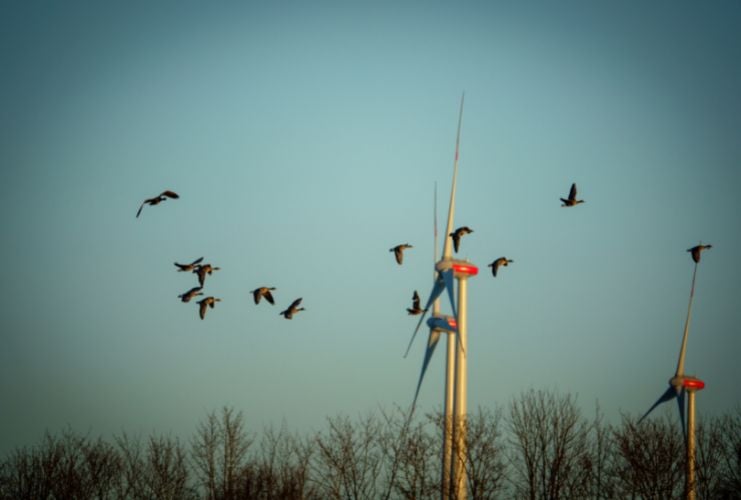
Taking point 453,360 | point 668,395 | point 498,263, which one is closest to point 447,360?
point 453,360

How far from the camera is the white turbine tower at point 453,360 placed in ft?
112

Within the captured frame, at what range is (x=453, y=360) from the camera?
38.0 meters

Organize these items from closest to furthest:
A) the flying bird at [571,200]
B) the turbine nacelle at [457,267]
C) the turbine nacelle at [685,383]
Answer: the flying bird at [571,200] → the turbine nacelle at [457,267] → the turbine nacelle at [685,383]

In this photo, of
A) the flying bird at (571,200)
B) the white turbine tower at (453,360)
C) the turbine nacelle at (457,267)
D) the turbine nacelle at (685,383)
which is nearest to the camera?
the flying bird at (571,200)

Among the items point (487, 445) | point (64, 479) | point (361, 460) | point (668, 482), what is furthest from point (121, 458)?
point (668, 482)

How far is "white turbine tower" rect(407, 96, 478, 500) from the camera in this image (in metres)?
34.3

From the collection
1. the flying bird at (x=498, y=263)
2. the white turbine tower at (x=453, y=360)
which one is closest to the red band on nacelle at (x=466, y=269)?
the white turbine tower at (x=453, y=360)

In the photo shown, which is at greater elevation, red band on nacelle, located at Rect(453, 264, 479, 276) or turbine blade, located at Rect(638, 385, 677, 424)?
red band on nacelle, located at Rect(453, 264, 479, 276)

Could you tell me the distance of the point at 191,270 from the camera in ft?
95.1

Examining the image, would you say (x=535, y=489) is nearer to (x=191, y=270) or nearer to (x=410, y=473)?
(x=410, y=473)


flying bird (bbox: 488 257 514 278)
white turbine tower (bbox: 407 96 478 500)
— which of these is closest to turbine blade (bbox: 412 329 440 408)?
white turbine tower (bbox: 407 96 478 500)

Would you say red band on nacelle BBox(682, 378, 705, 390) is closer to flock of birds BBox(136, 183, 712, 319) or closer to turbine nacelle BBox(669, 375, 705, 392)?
turbine nacelle BBox(669, 375, 705, 392)

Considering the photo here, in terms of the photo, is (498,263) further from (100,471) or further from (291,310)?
(100,471)

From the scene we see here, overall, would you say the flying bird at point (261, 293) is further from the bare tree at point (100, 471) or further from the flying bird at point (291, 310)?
the bare tree at point (100, 471)
